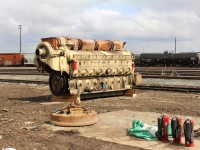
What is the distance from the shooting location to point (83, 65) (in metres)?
14.2

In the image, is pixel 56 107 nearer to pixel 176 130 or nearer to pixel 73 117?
pixel 73 117

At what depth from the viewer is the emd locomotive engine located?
13602 millimetres

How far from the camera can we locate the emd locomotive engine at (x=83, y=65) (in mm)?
13602

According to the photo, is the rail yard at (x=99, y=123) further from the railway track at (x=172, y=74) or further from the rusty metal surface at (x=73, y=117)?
the railway track at (x=172, y=74)

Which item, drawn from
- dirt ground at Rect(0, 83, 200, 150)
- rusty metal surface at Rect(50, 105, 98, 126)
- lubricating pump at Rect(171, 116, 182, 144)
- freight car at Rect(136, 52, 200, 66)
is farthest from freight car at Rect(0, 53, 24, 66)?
lubricating pump at Rect(171, 116, 182, 144)

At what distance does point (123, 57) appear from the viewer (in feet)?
52.8

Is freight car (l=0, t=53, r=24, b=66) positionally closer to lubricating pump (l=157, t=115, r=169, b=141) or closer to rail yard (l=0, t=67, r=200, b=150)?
rail yard (l=0, t=67, r=200, b=150)

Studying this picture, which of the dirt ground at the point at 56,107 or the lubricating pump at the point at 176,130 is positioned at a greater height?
the lubricating pump at the point at 176,130

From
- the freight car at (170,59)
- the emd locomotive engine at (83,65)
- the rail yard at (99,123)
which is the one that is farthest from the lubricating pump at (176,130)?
the freight car at (170,59)

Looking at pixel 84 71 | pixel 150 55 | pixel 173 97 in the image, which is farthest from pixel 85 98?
pixel 150 55

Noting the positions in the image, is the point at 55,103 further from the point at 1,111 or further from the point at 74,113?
the point at 74,113

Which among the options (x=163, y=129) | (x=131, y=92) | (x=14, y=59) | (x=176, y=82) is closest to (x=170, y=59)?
(x=14, y=59)

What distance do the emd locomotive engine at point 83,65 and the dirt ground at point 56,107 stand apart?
731mm

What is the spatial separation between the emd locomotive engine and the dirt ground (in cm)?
73
